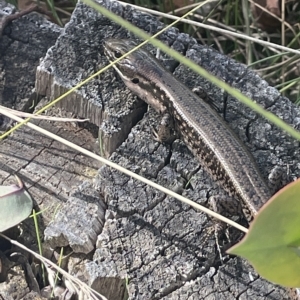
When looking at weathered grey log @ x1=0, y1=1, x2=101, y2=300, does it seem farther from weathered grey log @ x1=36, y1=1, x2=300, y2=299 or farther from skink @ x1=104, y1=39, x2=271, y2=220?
skink @ x1=104, y1=39, x2=271, y2=220

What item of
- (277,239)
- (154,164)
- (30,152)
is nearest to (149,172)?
(154,164)

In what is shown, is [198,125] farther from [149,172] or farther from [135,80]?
[149,172]

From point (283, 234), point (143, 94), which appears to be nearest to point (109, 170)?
point (143, 94)

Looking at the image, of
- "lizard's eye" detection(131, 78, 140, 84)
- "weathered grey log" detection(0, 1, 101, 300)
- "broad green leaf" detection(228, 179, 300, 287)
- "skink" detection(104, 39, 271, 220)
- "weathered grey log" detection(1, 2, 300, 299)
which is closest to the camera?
"broad green leaf" detection(228, 179, 300, 287)

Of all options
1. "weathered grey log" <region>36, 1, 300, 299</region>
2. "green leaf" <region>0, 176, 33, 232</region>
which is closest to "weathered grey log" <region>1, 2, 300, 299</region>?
"weathered grey log" <region>36, 1, 300, 299</region>

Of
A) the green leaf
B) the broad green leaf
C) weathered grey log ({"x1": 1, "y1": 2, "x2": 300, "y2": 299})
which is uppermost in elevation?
the broad green leaf

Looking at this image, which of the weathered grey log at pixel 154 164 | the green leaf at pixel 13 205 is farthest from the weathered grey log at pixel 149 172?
the green leaf at pixel 13 205

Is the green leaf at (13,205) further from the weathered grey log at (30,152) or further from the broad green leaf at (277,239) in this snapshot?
the broad green leaf at (277,239)
